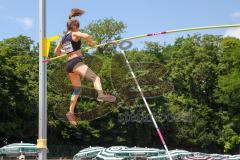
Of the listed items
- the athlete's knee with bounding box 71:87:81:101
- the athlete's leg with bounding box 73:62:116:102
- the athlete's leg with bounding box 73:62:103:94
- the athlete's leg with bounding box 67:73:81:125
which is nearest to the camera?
the athlete's leg with bounding box 73:62:116:102

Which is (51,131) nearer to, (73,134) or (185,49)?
(73,134)

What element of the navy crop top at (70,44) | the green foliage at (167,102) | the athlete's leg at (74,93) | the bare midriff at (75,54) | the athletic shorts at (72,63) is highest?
the green foliage at (167,102)

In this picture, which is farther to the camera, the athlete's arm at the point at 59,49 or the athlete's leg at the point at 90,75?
the athlete's arm at the point at 59,49

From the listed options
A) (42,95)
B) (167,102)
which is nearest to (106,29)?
(167,102)

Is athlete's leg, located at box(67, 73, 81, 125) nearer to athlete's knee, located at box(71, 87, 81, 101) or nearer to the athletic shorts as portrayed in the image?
athlete's knee, located at box(71, 87, 81, 101)

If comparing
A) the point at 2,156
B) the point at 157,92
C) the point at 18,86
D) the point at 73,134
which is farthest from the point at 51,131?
the point at 157,92

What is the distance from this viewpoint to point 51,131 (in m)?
51.8

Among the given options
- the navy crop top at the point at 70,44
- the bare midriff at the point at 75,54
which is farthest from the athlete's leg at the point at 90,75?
the navy crop top at the point at 70,44

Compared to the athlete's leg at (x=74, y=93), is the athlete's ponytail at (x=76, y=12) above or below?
A: above

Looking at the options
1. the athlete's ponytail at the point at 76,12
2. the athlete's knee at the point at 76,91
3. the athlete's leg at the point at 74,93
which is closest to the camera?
the athlete's ponytail at the point at 76,12

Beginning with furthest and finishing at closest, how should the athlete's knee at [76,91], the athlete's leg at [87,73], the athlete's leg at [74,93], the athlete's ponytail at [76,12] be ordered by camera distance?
the athlete's knee at [76,91] → the athlete's leg at [74,93] → the athlete's ponytail at [76,12] → the athlete's leg at [87,73]

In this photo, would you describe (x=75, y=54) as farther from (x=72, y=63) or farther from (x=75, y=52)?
(x=72, y=63)

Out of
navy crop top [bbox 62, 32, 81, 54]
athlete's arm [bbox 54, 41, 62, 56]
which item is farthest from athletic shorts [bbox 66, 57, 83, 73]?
athlete's arm [bbox 54, 41, 62, 56]

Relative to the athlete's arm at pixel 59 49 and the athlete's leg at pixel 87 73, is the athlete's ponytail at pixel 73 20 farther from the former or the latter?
the athlete's leg at pixel 87 73
